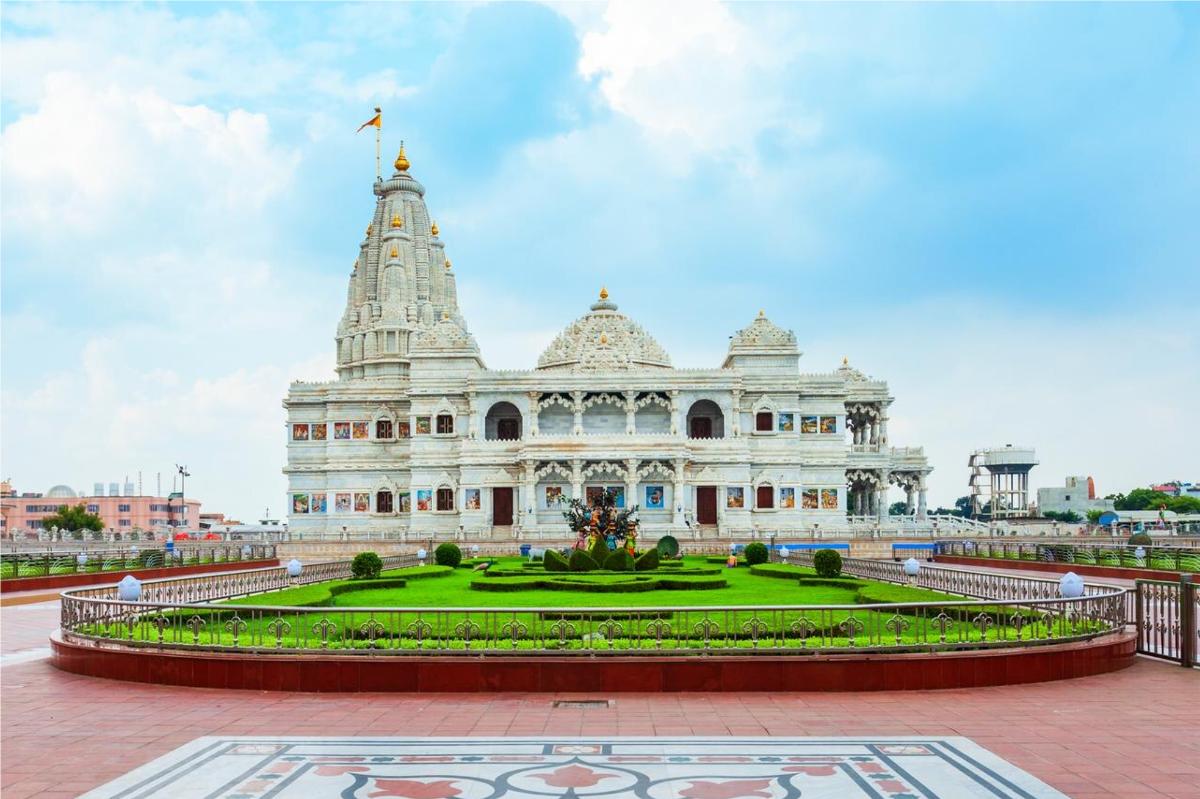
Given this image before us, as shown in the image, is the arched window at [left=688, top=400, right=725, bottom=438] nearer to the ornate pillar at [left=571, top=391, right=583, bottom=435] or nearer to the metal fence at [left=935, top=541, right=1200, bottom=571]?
the ornate pillar at [left=571, top=391, right=583, bottom=435]

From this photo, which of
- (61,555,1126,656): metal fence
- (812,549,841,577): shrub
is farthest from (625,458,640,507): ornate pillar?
(61,555,1126,656): metal fence

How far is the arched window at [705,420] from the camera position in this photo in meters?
63.0

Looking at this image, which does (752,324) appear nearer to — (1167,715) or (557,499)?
(557,499)

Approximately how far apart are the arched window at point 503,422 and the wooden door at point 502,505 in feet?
16.7

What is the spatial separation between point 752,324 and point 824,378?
5297 mm

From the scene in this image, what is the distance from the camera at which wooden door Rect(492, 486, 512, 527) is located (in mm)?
58938

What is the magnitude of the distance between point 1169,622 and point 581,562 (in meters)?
16.1

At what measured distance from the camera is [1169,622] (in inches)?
597

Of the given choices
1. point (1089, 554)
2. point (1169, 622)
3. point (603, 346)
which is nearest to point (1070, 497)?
point (603, 346)

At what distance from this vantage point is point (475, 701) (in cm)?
1226

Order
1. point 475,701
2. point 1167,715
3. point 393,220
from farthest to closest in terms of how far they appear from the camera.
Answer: point 393,220 → point 475,701 → point 1167,715

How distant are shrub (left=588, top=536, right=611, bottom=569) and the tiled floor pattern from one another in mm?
19186

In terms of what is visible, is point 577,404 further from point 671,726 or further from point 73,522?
point 73,522

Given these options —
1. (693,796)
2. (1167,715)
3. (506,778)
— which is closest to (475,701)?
(506,778)
